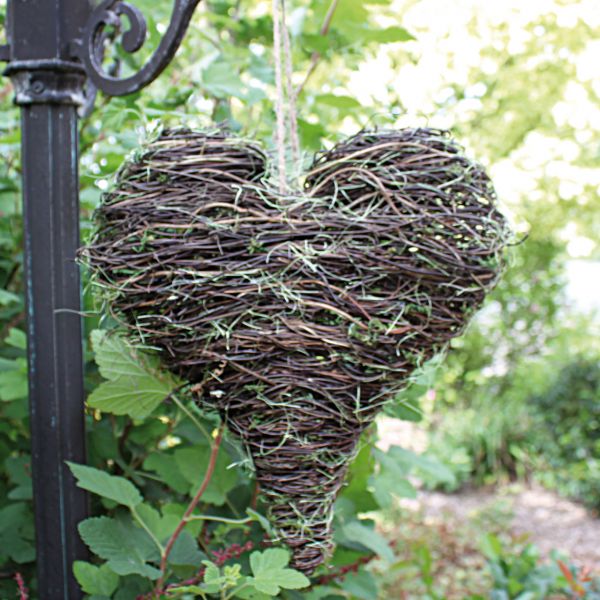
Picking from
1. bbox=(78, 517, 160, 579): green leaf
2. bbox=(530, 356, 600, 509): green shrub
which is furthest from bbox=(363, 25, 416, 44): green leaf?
bbox=(530, 356, 600, 509): green shrub

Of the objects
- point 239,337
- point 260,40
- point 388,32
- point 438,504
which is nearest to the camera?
point 239,337

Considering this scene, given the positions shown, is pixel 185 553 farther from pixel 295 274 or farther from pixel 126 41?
pixel 126 41

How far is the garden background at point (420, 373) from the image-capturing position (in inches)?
46.0

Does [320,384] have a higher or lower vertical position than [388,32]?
lower

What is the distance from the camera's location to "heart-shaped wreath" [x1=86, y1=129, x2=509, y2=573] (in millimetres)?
864

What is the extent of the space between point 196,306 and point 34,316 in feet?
1.19

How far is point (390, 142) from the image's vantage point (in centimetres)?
92

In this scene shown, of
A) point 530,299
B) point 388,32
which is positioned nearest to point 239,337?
point 388,32

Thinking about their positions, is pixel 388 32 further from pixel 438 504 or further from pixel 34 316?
pixel 438 504

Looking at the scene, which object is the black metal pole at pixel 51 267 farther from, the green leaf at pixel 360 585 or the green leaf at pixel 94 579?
the green leaf at pixel 360 585

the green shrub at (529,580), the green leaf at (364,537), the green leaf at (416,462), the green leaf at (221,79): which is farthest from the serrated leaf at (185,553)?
the green shrub at (529,580)

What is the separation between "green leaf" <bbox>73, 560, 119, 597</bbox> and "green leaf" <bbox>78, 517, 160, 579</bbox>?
0.08 feet

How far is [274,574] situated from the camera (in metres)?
0.88

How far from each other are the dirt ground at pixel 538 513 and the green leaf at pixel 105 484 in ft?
11.7
